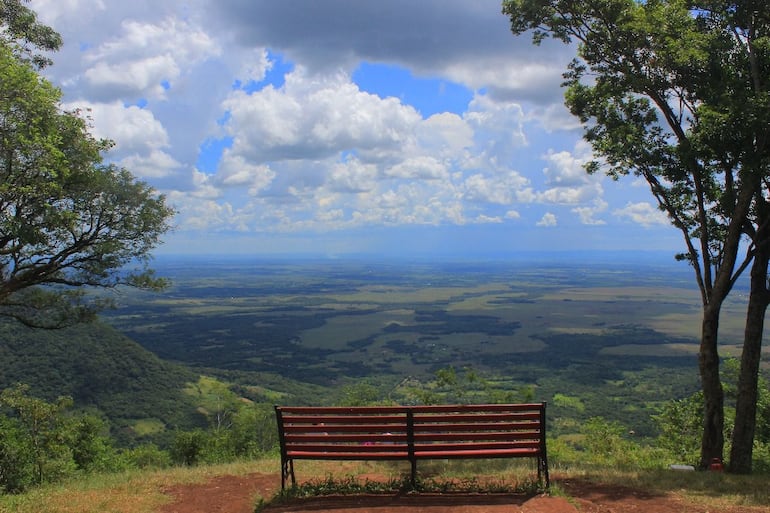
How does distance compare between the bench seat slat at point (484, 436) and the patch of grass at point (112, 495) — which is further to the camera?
the patch of grass at point (112, 495)

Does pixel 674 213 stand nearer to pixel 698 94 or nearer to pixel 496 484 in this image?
pixel 698 94

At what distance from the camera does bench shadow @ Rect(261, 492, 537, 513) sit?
20.3 feet

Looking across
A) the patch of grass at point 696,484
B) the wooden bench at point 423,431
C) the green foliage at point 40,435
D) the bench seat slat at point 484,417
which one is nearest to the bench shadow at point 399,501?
the wooden bench at point 423,431

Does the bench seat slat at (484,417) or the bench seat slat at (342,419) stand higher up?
the bench seat slat at (484,417)

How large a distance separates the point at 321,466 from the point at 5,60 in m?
8.21

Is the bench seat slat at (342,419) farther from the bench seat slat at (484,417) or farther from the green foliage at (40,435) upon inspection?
the green foliage at (40,435)

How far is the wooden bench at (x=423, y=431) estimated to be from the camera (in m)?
6.61

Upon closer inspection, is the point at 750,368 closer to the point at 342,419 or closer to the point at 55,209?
the point at 342,419

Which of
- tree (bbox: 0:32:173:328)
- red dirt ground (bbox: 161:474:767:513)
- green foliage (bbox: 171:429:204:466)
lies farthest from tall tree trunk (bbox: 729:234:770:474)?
green foliage (bbox: 171:429:204:466)

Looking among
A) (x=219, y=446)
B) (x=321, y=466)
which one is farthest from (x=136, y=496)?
(x=219, y=446)

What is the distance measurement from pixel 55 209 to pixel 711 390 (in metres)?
13.5

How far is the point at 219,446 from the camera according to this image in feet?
115

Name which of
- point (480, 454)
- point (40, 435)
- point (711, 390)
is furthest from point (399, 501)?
point (40, 435)

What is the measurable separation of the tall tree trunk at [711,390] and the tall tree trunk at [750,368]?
0.33m
